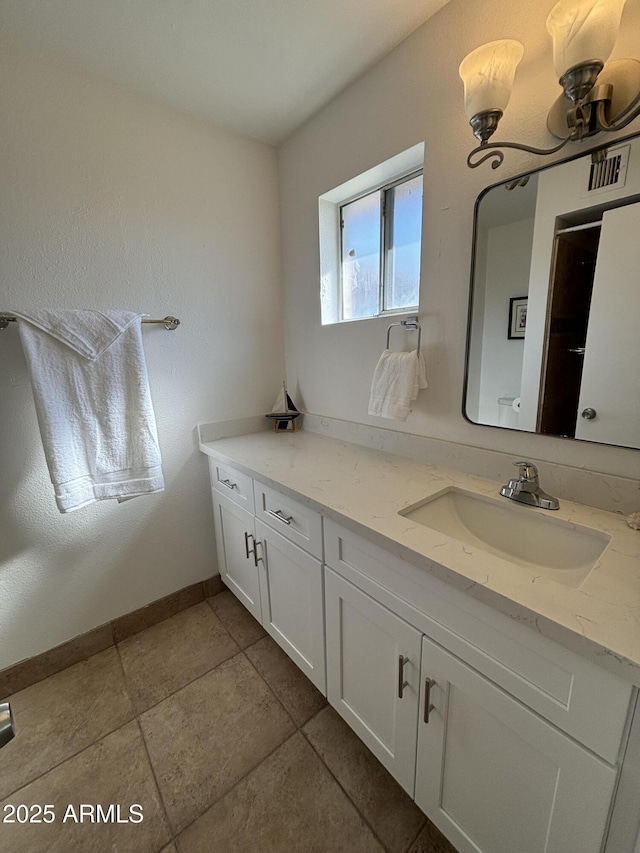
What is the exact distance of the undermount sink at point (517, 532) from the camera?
2.68 ft

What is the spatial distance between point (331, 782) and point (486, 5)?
228cm

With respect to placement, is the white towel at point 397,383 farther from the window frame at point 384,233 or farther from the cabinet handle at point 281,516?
the cabinet handle at point 281,516

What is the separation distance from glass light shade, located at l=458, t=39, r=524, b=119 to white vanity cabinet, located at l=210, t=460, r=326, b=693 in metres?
1.15

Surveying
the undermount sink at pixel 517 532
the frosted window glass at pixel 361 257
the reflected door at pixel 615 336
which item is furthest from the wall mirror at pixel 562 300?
the frosted window glass at pixel 361 257

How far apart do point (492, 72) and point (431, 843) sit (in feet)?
6.35

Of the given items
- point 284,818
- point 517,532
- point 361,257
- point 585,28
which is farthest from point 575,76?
point 284,818

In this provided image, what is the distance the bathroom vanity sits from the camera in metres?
0.55

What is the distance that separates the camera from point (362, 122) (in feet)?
4.29

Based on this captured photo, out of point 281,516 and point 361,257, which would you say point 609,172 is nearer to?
point 361,257

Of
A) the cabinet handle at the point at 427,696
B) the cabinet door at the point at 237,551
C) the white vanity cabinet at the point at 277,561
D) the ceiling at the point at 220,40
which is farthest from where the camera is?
the cabinet door at the point at 237,551

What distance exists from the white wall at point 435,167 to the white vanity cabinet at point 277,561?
57 centimetres

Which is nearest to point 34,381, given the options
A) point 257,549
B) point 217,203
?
point 257,549

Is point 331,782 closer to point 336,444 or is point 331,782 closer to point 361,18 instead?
point 336,444

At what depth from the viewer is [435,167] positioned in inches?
44.5
